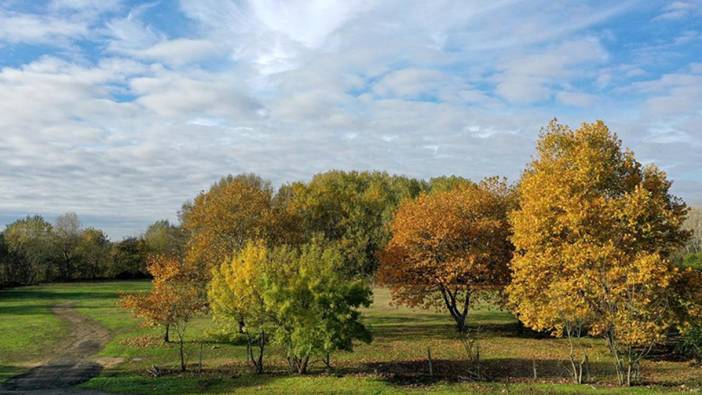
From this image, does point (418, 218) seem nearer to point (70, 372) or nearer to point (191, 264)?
point (191, 264)

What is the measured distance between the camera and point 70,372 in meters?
32.4

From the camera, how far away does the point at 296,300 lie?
2892cm

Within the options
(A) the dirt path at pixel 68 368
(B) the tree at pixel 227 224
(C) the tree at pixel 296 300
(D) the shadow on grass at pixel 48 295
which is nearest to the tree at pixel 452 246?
(B) the tree at pixel 227 224

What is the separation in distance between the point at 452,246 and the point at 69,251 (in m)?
101

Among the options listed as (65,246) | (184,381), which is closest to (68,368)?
(184,381)

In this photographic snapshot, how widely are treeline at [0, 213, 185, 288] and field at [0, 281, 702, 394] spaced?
56706mm

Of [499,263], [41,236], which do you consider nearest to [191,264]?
[499,263]

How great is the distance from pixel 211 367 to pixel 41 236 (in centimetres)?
9410

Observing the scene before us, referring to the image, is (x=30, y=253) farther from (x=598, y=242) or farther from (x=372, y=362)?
(x=598, y=242)

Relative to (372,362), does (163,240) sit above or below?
above

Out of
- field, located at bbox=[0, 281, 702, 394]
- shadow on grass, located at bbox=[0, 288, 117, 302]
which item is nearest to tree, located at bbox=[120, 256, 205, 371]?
field, located at bbox=[0, 281, 702, 394]

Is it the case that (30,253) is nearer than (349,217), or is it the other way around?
(349,217)

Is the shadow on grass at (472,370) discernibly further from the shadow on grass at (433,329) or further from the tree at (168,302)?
the tree at (168,302)

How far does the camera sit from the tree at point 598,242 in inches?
1000
